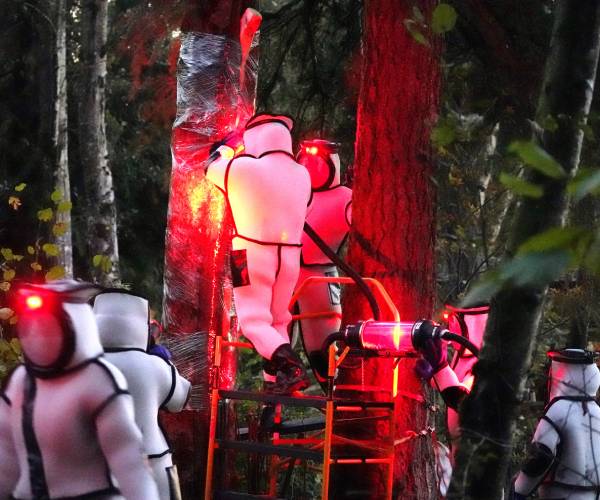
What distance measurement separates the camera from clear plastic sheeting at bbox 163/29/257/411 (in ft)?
25.4

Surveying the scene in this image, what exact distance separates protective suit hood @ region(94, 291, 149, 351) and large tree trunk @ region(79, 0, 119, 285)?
7.39 m

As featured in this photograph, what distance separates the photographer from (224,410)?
711cm

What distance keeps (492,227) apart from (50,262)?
5352 mm

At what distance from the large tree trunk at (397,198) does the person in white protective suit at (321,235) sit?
30 cm

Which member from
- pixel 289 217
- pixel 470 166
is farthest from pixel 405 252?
pixel 470 166

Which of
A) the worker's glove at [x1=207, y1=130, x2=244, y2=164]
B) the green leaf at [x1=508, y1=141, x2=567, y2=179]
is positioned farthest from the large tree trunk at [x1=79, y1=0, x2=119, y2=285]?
the green leaf at [x1=508, y1=141, x2=567, y2=179]

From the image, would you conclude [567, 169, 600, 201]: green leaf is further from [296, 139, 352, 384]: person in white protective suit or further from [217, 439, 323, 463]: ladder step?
[296, 139, 352, 384]: person in white protective suit

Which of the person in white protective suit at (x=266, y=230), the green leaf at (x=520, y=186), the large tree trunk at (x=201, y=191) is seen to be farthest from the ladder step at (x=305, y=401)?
the green leaf at (x=520, y=186)

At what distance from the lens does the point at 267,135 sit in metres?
6.89

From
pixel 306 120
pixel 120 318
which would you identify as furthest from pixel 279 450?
pixel 306 120

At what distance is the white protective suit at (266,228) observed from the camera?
22.0 ft

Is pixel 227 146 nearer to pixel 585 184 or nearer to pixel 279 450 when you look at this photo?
pixel 279 450

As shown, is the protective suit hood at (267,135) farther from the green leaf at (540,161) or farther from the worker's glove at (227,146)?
the green leaf at (540,161)

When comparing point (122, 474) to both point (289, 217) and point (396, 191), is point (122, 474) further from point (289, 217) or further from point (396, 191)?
point (396, 191)
